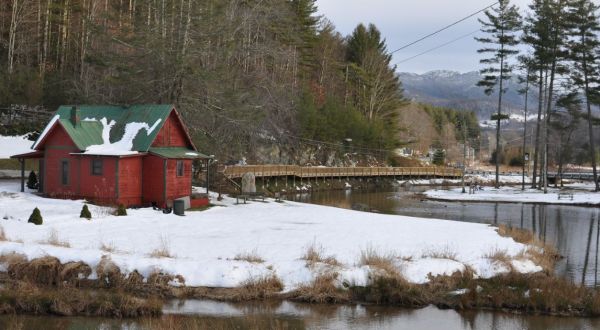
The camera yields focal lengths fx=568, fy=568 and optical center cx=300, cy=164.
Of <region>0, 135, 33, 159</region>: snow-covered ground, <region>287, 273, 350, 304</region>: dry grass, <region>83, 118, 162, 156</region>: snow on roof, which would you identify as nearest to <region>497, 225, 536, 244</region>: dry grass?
<region>287, 273, 350, 304</region>: dry grass

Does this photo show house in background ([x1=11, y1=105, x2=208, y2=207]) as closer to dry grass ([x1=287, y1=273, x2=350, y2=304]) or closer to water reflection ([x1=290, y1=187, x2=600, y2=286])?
water reflection ([x1=290, y1=187, x2=600, y2=286])

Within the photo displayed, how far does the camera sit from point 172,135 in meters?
29.8

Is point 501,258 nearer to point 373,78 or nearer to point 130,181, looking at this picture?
point 130,181

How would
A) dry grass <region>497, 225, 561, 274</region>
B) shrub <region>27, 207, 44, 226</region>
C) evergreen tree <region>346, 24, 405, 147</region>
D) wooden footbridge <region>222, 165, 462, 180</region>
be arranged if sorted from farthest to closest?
evergreen tree <region>346, 24, 405, 147</region> < wooden footbridge <region>222, 165, 462, 180</region> < shrub <region>27, 207, 44, 226</region> < dry grass <region>497, 225, 561, 274</region>

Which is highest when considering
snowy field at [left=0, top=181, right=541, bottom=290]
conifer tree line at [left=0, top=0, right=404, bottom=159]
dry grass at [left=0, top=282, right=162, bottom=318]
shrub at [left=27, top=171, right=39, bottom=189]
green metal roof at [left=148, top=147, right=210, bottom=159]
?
conifer tree line at [left=0, top=0, right=404, bottom=159]

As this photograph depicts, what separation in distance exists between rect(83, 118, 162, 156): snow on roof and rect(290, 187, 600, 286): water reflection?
1499cm

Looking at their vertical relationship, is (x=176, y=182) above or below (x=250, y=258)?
above

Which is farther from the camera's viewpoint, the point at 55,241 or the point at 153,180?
the point at 153,180

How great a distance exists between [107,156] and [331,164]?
145ft

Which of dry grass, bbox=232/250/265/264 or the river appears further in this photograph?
dry grass, bbox=232/250/265/264

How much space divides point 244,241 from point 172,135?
40.4 feet

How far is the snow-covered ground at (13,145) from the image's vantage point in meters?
39.5

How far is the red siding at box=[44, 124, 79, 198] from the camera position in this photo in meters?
27.4

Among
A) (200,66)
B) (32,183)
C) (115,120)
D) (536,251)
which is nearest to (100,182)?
(115,120)
